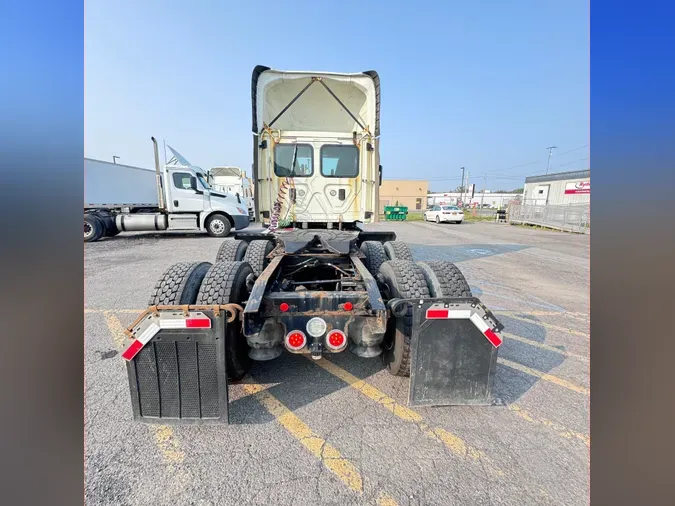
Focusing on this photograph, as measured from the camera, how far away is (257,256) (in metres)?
4.21

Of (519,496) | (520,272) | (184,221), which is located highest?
(184,221)

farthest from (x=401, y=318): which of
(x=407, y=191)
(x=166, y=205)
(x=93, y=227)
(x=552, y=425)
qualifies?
(x=407, y=191)

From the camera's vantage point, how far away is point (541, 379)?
287 cm

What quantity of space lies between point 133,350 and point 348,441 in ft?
5.32

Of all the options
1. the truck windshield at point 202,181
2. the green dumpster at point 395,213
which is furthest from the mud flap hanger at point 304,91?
the green dumpster at point 395,213

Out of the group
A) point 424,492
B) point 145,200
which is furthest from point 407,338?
point 145,200

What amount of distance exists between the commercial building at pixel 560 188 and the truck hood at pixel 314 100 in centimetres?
2508

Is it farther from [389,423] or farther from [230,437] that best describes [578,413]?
[230,437]

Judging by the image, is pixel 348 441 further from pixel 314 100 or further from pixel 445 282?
pixel 314 100

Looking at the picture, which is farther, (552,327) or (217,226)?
(217,226)

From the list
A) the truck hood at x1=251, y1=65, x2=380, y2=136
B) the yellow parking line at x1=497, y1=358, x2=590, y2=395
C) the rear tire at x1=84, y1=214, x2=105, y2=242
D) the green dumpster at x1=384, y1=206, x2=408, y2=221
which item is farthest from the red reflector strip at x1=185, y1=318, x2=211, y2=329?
the green dumpster at x1=384, y1=206, x2=408, y2=221

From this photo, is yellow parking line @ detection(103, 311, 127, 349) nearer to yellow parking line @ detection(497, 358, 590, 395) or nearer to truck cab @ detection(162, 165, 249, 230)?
yellow parking line @ detection(497, 358, 590, 395)

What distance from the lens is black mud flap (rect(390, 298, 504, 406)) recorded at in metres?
A: 2.24
